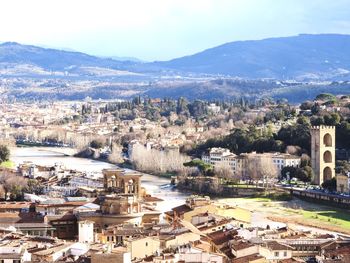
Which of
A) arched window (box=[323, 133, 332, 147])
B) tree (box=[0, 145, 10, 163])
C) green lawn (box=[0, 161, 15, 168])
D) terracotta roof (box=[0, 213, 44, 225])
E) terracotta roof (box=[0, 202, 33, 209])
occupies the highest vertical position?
arched window (box=[323, 133, 332, 147])

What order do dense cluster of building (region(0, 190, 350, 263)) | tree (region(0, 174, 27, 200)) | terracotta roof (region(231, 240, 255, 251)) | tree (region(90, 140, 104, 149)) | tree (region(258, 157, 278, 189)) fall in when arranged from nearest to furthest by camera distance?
dense cluster of building (region(0, 190, 350, 263)), terracotta roof (region(231, 240, 255, 251)), tree (region(0, 174, 27, 200)), tree (region(258, 157, 278, 189)), tree (region(90, 140, 104, 149))

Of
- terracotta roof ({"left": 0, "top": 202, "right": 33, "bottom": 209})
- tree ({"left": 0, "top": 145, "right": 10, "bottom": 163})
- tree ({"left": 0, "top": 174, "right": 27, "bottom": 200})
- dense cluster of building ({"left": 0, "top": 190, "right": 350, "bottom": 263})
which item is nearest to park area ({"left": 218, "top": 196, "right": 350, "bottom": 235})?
dense cluster of building ({"left": 0, "top": 190, "right": 350, "bottom": 263})

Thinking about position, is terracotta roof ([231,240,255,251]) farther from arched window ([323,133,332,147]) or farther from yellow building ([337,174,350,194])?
arched window ([323,133,332,147])

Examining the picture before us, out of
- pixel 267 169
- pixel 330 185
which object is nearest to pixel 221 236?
pixel 330 185

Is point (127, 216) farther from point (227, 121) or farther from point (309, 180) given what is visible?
point (227, 121)

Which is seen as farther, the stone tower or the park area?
the stone tower

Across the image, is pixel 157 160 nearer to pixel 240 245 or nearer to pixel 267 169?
pixel 267 169

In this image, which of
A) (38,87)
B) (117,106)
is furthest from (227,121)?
(38,87)
